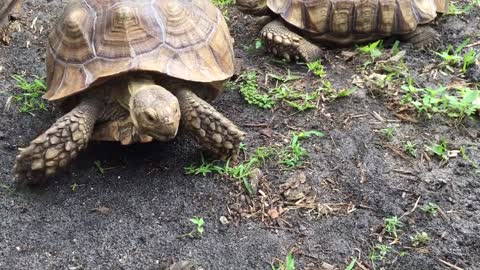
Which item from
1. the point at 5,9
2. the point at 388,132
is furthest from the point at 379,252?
the point at 5,9

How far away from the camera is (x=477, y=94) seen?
3887 millimetres

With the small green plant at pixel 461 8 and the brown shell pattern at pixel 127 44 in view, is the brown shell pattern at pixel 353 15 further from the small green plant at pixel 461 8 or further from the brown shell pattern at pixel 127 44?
the brown shell pattern at pixel 127 44

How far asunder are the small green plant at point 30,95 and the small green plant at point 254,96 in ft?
4.96

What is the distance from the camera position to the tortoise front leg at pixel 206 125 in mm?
3400

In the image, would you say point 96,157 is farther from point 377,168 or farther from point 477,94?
point 477,94

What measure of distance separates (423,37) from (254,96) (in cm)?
174

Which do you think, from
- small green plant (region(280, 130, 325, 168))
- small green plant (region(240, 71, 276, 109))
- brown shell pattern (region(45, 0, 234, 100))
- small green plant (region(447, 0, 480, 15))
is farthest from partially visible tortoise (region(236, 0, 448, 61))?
brown shell pattern (region(45, 0, 234, 100))

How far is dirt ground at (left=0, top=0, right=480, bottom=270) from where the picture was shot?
117 inches

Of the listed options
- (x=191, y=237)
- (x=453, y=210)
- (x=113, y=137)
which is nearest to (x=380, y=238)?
(x=453, y=210)

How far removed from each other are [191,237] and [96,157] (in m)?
0.98

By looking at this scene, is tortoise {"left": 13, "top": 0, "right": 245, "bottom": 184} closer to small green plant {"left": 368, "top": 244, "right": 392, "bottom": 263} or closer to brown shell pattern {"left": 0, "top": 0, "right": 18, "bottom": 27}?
small green plant {"left": 368, "top": 244, "right": 392, "bottom": 263}

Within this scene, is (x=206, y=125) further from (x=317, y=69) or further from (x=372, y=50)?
(x=372, y=50)

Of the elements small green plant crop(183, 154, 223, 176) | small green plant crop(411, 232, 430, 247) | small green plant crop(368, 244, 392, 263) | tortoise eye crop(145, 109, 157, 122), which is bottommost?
small green plant crop(368, 244, 392, 263)

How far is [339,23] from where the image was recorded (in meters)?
4.75
